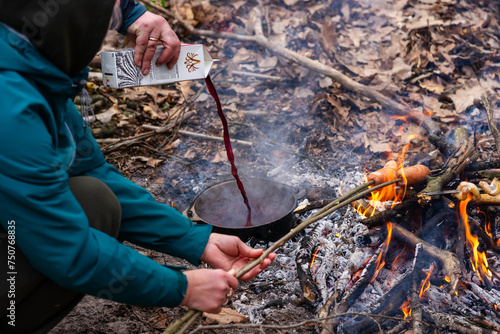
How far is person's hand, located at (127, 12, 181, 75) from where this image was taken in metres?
2.34

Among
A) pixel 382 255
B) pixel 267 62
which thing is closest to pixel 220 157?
pixel 267 62

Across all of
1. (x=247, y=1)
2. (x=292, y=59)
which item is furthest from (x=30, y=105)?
(x=247, y=1)

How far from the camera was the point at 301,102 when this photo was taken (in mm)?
5586

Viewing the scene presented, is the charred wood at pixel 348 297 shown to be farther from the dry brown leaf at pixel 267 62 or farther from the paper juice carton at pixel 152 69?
the dry brown leaf at pixel 267 62

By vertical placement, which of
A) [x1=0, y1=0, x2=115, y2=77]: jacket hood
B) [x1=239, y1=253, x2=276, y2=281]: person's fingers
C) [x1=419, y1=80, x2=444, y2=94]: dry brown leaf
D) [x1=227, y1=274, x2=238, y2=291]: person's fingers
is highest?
[x1=0, y1=0, x2=115, y2=77]: jacket hood

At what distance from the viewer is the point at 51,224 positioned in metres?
1.54

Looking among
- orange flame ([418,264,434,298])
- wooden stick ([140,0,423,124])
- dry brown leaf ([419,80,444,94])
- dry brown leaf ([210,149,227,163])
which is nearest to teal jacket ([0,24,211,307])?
orange flame ([418,264,434,298])

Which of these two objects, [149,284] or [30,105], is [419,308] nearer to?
[149,284]

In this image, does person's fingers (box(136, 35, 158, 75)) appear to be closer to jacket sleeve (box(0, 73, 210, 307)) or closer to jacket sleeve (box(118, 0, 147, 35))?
jacket sleeve (box(118, 0, 147, 35))

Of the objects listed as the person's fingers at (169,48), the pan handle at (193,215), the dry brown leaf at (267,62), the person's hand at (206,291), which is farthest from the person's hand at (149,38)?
the dry brown leaf at (267,62)

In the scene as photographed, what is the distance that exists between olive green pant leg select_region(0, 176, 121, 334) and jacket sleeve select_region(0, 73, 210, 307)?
13cm

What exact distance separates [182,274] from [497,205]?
224cm

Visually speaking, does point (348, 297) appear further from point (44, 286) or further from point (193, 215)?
point (44, 286)

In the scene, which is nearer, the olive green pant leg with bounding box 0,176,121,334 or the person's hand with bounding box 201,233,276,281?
the olive green pant leg with bounding box 0,176,121,334
